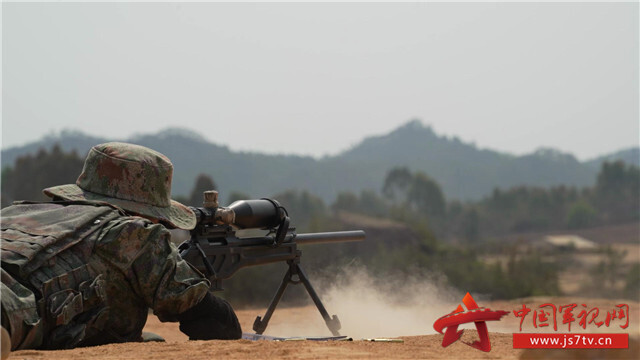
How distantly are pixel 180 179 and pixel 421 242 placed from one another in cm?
7424

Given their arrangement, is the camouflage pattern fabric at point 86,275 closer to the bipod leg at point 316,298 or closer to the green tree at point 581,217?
the bipod leg at point 316,298

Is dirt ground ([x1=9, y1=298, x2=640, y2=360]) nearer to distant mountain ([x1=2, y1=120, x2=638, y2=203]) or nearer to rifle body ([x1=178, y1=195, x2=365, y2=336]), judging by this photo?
rifle body ([x1=178, y1=195, x2=365, y2=336])

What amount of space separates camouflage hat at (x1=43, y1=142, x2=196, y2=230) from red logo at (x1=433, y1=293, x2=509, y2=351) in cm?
207

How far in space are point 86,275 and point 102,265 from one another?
13 centimetres

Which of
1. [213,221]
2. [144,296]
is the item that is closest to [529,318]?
[213,221]

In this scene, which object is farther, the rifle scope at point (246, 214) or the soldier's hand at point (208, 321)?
the rifle scope at point (246, 214)

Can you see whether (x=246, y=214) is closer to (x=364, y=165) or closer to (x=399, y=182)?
(x=399, y=182)

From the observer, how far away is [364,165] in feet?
392

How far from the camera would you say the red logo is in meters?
5.03

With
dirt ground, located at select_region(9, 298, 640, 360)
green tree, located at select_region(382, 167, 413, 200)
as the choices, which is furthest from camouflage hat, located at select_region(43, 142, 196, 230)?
green tree, located at select_region(382, 167, 413, 200)

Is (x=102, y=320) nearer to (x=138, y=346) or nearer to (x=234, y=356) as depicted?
(x=138, y=346)

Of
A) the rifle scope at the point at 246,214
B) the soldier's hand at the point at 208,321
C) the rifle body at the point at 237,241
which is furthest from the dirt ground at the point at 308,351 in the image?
the rifle scope at the point at 246,214

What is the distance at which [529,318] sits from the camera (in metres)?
11.9

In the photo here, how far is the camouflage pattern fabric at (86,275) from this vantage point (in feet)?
14.4
